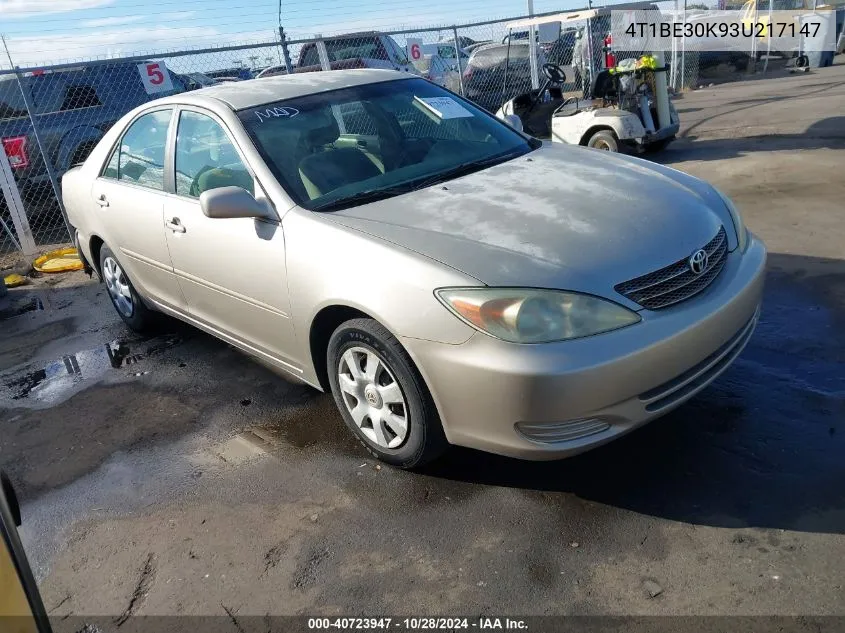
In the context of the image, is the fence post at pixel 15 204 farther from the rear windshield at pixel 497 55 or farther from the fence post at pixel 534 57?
the rear windshield at pixel 497 55

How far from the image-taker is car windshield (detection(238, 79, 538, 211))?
3.49 meters

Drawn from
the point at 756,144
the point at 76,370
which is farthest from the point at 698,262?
the point at 756,144

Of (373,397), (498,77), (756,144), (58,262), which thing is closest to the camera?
(373,397)

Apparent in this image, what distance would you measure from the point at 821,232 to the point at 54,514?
549cm

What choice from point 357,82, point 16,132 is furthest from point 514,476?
point 16,132

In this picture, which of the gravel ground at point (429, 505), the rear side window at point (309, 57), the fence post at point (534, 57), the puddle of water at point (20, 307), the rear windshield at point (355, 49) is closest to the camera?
the gravel ground at point (429, 505)

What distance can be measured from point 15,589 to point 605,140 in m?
8.23

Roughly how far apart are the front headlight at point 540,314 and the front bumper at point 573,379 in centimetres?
4

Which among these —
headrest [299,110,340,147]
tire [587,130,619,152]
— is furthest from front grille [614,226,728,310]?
tire [587,130,619,152]

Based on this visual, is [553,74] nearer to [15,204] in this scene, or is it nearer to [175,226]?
[15,204]

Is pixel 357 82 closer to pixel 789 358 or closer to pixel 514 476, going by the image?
pixel 514 476

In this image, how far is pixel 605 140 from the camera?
860 centimetres

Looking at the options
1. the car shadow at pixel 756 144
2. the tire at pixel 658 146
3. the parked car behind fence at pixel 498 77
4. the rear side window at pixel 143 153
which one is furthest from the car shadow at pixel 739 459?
the parked car behind fence at pixel 498 77

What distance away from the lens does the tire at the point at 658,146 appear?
30.3 ft
